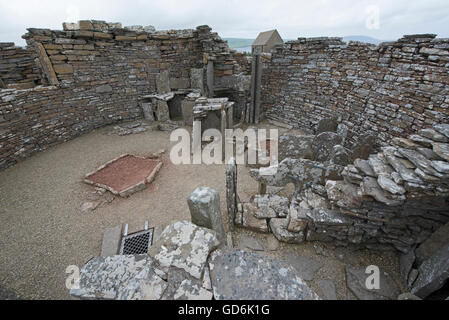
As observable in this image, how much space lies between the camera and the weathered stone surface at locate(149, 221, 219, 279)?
7.90 feet

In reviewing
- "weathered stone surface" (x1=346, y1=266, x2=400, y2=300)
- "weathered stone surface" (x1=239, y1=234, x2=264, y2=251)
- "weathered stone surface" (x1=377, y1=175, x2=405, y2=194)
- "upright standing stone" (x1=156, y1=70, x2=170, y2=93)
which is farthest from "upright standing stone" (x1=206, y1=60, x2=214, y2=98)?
"weathered stone surface" (x1=346, y1=266, x2=400, y2=300)

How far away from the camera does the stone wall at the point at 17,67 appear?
8.45 metres

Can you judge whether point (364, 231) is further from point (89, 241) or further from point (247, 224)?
point (89, 241)

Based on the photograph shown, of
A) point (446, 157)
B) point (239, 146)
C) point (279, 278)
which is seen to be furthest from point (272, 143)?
point (279, 278)

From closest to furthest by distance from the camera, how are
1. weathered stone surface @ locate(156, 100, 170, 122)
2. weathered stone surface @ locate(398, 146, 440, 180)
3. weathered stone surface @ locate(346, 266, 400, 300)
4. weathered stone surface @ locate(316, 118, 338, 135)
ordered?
weathered stone surface @ locate(398, 146, 440, 180) < weathered stone surface @ locate(346, 266, 400, 300) < weathered stone surface @ locate(316, 118, 338, 135) < weathered stone surface @ locate(156, 100, 170, 122)

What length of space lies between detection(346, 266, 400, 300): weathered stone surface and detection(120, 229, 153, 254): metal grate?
13.1ft

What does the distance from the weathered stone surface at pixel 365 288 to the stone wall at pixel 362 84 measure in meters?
4.31

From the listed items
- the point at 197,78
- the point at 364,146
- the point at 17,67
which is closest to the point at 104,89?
the point at 17,67

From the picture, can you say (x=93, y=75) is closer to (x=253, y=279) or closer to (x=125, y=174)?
(x=125, y=174)

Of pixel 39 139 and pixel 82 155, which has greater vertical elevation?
pixel 39 139

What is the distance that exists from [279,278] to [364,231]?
8.21ft

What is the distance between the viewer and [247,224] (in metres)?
4.59

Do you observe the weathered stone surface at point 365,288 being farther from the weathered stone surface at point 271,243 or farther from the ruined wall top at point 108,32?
the ruined wall top at point 108,32

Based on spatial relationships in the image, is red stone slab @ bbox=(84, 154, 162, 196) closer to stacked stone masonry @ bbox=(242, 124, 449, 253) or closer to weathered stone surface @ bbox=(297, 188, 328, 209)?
stacked stone masonry @ bbox=(242, 124, 449, 253)
